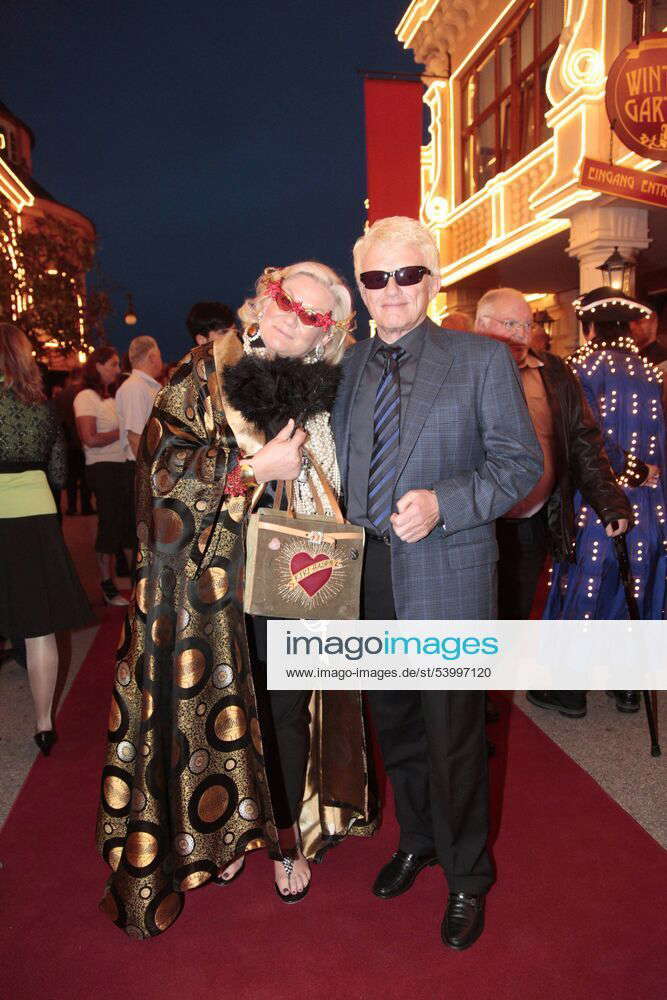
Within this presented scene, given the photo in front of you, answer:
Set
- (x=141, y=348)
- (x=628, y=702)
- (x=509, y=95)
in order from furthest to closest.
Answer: (x=509, y=95)
(x=141, y=348)
(x=628, y=702)

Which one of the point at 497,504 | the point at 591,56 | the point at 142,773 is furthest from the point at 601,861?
the point at 591,56

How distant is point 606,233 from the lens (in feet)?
27.2

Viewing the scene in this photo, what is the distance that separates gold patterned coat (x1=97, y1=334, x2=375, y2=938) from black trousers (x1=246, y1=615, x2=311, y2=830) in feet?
0.17

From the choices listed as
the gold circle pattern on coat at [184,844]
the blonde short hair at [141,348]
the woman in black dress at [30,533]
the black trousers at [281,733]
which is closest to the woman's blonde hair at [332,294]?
the black trousers at [281,733]

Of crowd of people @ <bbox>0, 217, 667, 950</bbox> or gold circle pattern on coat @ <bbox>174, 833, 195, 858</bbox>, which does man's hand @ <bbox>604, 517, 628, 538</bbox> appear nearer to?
crowd of people @ <bbox>0, 217, 667, 950</bbox>

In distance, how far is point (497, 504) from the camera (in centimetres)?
188

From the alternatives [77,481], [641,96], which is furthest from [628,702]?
[77,481]

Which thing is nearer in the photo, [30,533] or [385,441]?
[385,441]

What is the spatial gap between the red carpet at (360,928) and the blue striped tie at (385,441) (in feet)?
3.89

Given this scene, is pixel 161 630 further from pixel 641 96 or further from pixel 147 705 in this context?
pixel 641 96

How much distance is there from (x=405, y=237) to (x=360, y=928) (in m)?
1.96

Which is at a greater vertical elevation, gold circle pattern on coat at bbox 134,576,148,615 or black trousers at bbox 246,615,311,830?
gold circle pattern on coat at bbox 134,576,148,615

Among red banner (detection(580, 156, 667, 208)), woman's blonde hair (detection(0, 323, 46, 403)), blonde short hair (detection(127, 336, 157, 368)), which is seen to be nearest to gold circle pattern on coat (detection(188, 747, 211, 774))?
woman's blonde hair (detection(0, 323, 46, 403))

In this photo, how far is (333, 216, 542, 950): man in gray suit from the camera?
1896 mm
